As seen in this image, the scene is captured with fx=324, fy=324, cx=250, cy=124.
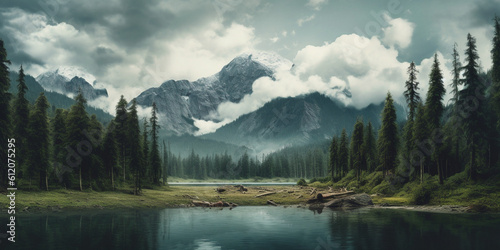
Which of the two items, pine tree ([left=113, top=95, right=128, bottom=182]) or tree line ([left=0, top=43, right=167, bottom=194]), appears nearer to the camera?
tree line ([left=0, top=43, right=167, bottom=194])

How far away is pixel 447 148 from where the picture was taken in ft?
165

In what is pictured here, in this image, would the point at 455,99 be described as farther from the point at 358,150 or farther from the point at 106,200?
the point at 106,200

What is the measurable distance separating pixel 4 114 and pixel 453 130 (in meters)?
65.3

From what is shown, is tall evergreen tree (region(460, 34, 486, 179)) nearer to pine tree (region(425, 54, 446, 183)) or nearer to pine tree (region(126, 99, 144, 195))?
pine tree (region(425, 54, 446, 183))

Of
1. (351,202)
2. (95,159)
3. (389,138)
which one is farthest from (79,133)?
(389,138)

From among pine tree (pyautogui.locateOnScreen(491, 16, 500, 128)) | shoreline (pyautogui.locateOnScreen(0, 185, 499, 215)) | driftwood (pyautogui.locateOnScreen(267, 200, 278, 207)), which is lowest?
driftwood (pyautogui.locateOnScreen(267, 200, 278, 207))

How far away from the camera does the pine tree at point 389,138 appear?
62.8 meters

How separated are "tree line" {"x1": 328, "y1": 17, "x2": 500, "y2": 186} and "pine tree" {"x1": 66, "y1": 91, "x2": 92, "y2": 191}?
54.9 m

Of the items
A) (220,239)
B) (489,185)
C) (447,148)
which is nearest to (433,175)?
(447,148)

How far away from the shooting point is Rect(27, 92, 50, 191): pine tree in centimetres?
4936

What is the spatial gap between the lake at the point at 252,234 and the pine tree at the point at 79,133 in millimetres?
21072

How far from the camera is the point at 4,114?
45781 millimetres

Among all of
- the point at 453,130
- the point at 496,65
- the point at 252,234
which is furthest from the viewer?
the point at 453,130

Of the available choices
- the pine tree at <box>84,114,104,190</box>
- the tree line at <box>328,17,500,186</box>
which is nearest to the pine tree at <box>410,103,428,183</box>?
→ the tree line at <box>328,17,500,186</box>
